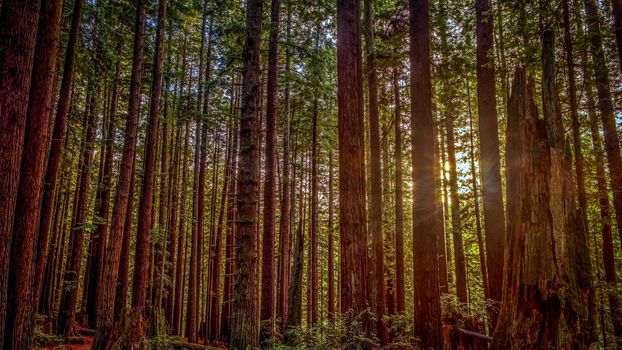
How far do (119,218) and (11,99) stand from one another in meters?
5.99

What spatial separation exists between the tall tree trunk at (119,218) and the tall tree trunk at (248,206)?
13.7 feet

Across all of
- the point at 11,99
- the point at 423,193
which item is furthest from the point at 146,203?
the point at 423,193

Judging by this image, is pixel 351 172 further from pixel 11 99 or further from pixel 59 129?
pixel 59 129

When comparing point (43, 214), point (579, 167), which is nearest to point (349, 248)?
point (579, 167)

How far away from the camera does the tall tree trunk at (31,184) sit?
579cm

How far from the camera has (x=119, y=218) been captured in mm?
10445

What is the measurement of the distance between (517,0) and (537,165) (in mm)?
4230

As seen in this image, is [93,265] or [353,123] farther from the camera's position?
[93,265]

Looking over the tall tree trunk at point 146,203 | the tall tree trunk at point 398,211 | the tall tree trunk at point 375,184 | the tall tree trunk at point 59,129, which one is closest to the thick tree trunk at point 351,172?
the tall tree trunk at point 375,184

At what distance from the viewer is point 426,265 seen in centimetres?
737

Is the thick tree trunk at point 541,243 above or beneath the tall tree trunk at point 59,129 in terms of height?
beneath

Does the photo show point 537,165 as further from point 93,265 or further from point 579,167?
point 93,265

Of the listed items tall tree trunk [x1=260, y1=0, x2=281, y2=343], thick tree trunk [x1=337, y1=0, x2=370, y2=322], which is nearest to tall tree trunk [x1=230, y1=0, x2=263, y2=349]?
thick tree trunk [x1=337, y1=0, x2=370, y2=322]

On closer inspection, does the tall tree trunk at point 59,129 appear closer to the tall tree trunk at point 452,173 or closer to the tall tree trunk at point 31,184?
the tall tree trunk at point 31,184
